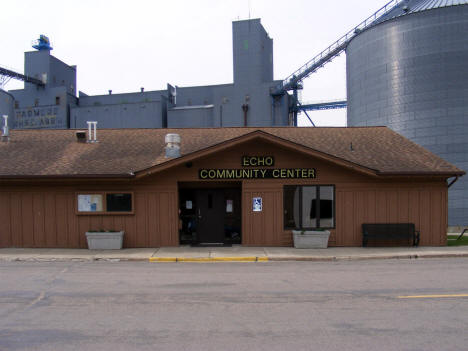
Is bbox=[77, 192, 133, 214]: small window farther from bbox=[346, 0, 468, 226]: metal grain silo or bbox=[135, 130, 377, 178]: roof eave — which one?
bbox=[346, 0, 468, 226]: metal grain silo

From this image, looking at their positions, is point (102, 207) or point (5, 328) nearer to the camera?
point (5, 328)

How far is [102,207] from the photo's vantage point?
15062mm

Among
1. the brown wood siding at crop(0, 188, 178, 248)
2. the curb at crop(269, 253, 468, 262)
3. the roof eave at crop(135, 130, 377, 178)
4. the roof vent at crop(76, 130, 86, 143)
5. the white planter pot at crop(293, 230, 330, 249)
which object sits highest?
the roof vent at crop(76, 130, 86, 143)

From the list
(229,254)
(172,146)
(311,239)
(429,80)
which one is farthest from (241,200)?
(429,80)

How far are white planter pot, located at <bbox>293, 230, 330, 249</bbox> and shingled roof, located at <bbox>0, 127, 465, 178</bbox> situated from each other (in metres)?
2.68

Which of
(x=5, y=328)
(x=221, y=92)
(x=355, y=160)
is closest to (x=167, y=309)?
(x=5, y=328)

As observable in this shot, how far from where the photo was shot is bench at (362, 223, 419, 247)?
14883 mm

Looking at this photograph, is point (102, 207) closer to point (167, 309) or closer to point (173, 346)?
point (167, 309)

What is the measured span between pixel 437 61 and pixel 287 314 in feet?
79.6

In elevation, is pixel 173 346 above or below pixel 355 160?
below

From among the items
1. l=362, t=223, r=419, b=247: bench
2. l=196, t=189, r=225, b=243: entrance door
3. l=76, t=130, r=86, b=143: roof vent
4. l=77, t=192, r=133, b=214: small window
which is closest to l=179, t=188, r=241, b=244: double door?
l=196, t=189, r=225, b=243: entrance door

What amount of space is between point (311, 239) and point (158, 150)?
7008 mm

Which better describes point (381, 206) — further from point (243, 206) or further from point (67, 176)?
point (67, 176)

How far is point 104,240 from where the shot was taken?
1462 cm
